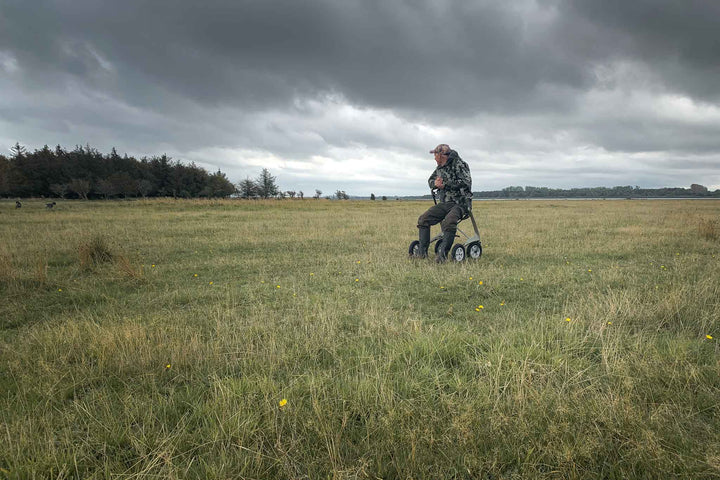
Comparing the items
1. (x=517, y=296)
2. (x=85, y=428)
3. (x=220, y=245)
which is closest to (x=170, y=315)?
(x=85, y=428)

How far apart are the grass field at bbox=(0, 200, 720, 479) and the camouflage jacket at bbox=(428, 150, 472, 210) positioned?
2.86 meters

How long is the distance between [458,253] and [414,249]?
131 cm

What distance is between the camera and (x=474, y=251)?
32.4 feet

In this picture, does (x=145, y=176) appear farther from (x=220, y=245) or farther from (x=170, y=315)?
(x=170, y=315)

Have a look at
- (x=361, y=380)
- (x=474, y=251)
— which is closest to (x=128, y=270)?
(x=361, y=380)

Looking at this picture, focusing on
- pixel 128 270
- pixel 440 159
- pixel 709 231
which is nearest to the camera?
pixel 128 270

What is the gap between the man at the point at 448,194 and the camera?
9.17 m

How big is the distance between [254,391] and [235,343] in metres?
1.34

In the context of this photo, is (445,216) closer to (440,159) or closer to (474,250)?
(474,250)

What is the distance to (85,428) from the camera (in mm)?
2664

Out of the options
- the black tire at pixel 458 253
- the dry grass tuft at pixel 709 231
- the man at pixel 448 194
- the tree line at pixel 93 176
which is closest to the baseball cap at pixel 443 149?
the man at pixel 448 194

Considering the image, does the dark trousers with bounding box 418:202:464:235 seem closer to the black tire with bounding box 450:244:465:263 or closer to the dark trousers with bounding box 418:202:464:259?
the dark trousers with bounding box 418:202:464:259

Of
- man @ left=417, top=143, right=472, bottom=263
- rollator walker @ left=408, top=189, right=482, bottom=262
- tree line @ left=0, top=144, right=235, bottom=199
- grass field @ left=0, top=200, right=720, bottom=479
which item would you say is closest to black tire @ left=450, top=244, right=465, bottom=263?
rollator walker @ left=408, top=189, right=482, bottom=262

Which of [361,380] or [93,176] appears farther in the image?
[93,176]
